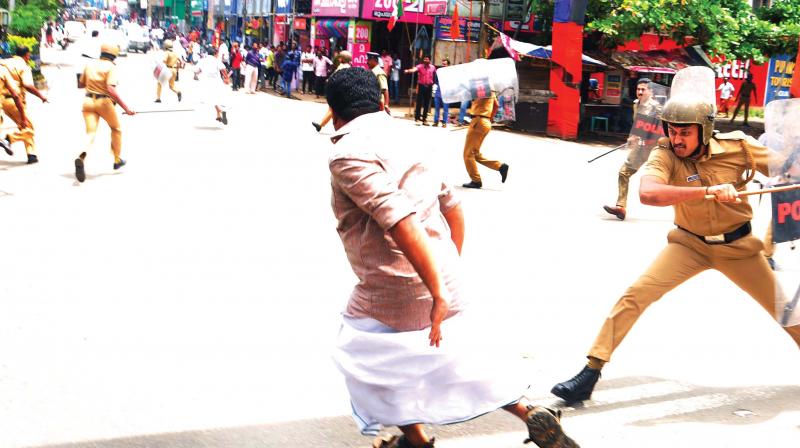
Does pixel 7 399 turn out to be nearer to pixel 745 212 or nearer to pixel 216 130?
pixel 745 212

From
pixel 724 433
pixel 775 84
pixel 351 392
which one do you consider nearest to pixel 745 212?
pixel 724 433

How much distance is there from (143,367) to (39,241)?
11.1 feet

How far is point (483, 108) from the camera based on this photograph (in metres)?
12.0

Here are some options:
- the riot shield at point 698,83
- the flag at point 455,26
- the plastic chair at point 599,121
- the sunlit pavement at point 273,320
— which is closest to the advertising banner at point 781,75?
the plastic chair at point 599,121

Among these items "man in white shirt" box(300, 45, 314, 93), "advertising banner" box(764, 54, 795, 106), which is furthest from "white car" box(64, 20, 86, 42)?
"advertising banner" box(764, 54, 795, 106)

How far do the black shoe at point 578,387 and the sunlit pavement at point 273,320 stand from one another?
0.08 metres

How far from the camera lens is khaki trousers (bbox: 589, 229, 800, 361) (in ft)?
14.7

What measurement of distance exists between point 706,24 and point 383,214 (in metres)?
20.1

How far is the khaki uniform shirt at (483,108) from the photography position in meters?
12.0

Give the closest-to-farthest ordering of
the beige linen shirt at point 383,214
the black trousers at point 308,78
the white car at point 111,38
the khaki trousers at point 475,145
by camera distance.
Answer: the beige linen shirt at point 383,214 < the white car at point 111,38 < the khaki trousers at point 475,145 < the black trousers at point 308,78

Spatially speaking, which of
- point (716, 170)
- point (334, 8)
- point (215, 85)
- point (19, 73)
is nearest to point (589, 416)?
point (716, 170)

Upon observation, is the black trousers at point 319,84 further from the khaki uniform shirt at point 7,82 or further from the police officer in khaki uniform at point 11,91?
the khaki uniform shirt at point 7,82

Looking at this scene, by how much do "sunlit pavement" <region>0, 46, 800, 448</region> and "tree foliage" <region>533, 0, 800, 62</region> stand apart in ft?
32.8

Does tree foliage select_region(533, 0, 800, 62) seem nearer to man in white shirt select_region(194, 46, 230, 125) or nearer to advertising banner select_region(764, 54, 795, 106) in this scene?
advertising banner select_region(764, 54, 795, 106)
